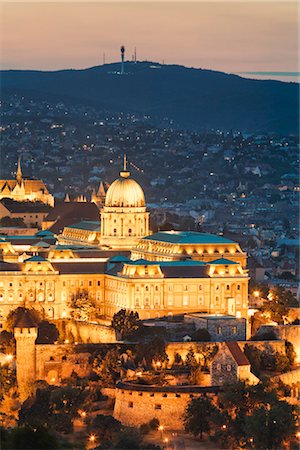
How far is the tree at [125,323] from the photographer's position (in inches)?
2982

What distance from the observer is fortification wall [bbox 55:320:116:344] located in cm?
7662

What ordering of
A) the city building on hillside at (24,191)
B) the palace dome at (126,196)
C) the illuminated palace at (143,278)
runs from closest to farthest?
the illuminated palace at (143,278)
the palace dome at (126,196)
the city building on hillside at (24,191)

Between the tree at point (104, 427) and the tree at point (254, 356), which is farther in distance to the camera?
the tree at point (254, 356)

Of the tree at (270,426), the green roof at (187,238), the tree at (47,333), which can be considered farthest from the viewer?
the green roof at (187,238)

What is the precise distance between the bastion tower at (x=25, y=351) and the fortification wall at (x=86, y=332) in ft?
9.82

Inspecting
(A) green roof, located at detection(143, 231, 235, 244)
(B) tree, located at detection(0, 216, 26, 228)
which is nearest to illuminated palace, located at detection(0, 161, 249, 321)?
(A) green roof, located at detection(143, 231, 235, 244)

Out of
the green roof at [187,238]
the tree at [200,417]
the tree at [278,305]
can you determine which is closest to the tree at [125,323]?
the tree at [278,305]

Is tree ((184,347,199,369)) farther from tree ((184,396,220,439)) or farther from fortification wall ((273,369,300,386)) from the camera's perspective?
tree ((184,396,220,439))

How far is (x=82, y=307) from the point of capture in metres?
81.0

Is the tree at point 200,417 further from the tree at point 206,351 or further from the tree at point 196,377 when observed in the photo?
the tree at point 206,351

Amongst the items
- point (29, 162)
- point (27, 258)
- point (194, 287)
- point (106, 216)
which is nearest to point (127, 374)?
point (194, 287)

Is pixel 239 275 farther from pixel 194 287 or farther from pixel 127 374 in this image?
pixel 127 374

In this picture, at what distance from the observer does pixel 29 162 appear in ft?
625

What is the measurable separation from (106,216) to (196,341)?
62.2 ft
